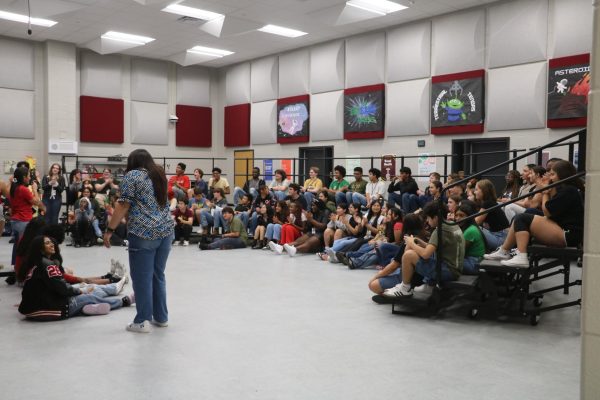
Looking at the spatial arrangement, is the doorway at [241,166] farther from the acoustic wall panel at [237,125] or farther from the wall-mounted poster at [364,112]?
the wall-mounted poster at [364,112]

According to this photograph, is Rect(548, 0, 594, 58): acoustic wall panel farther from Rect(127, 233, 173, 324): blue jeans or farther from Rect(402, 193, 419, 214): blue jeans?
Rect(127, 233, 173, 324): blue jeans

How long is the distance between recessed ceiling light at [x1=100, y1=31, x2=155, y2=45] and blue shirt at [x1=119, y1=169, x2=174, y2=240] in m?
11.3

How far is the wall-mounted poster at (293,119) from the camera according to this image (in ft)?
51.9

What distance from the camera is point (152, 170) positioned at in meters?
4.55

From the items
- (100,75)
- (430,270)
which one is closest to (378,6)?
(430,270)

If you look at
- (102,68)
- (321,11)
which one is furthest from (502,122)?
(102,68)

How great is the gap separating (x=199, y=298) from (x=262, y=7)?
8.17 m

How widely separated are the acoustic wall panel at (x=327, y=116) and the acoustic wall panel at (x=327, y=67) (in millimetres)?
226

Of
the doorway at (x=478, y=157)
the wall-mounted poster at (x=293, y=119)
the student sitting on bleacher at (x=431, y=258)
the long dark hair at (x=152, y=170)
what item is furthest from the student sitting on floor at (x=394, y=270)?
the wall-mounted poster at (x=293, y=119)

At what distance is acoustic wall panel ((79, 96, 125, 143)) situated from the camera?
16172mm

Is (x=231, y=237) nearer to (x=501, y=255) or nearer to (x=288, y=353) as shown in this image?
(x=501, y=255)

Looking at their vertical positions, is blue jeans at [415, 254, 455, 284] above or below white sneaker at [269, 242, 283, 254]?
above

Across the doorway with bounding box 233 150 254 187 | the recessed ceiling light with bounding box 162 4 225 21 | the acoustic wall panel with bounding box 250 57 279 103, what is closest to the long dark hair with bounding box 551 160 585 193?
the recessed ceiling light with bounding box 162 4 225 21

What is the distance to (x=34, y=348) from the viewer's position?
167 inches
